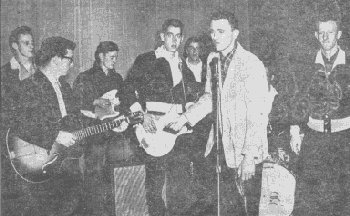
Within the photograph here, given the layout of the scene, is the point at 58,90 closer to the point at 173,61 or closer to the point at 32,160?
the point at 32,160

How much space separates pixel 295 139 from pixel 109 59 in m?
1.84

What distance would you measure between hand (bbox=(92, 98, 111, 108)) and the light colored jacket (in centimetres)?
71

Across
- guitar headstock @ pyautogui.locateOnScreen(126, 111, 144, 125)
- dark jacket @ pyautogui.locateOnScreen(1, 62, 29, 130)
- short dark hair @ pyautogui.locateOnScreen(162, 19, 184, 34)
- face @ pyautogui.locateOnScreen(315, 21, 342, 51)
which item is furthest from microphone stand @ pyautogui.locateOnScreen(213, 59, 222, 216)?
dark jacket @ pyautogui.locateOnScreen(1, 62, 29, 130)

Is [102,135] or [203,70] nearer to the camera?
[102,135]

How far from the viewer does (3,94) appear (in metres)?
4.09

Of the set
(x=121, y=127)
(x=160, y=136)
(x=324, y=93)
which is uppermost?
(x=324, y=93)

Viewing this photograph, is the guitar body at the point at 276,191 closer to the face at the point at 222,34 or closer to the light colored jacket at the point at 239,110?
the light colored jacket at the point at 239,110

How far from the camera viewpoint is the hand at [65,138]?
4.19 meters

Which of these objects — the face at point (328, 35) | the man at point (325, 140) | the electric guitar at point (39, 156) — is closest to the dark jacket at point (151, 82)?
the electric guitar at point (39, 156)

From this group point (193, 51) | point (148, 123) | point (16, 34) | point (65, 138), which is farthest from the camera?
point (193, 51)

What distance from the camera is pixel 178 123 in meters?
4.47

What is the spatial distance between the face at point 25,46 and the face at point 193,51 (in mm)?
1351

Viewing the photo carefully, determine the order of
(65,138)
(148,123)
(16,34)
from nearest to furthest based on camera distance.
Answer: (16,34)
(65,138)
(148,123)

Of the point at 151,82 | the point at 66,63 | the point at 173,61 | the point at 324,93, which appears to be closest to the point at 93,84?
the point at 66,63
